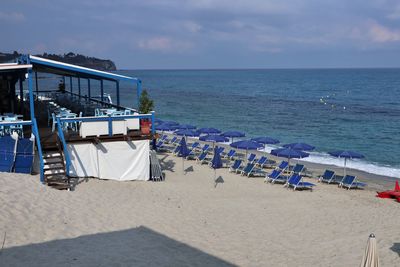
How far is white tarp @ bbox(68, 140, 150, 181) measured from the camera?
12.7 metres

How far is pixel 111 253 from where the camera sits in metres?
7.48

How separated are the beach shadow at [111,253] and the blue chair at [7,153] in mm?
4770

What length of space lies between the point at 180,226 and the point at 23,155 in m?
5.30

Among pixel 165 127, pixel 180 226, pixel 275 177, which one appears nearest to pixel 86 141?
pixel 180 226

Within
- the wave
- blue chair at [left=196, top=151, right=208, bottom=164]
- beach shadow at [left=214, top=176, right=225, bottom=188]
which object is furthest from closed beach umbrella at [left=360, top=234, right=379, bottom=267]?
the wave

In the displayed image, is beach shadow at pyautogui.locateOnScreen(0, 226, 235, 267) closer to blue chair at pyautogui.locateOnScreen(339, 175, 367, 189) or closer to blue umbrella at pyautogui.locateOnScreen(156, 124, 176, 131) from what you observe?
→ blue chair at pyautogui.locateOnScreen(339, 175, 367, 189)

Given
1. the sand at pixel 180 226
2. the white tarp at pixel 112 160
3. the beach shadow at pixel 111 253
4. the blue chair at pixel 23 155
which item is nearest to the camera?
the beach shadow at pixel 111 253

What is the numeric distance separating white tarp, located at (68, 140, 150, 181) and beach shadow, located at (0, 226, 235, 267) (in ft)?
14.8

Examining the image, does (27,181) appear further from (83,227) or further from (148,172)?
(148,172)

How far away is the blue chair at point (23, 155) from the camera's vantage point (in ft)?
38.6

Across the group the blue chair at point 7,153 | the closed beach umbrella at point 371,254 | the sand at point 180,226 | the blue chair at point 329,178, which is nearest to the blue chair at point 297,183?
the sand at point 180,226

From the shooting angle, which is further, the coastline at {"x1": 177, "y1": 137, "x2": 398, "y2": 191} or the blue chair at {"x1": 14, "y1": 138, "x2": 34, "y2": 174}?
the coastline at {"x1": 177, "y1": 137, "x2": 398, "y2": 191}

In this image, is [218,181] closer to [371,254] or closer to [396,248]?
[396,248]

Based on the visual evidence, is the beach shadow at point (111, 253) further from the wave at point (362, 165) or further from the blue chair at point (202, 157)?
the wave at point (362, 165)
